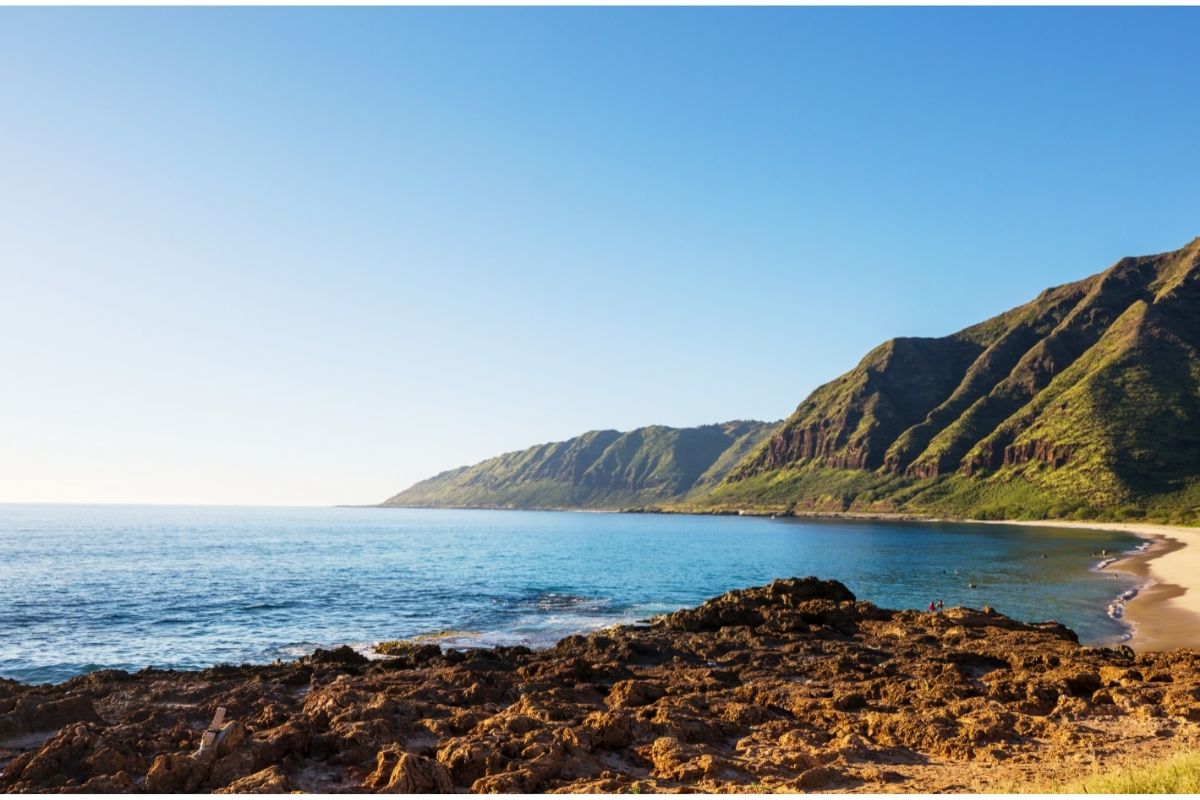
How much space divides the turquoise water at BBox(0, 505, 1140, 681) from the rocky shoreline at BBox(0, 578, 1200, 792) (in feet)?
37.9

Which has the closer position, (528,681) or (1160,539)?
(528,681)

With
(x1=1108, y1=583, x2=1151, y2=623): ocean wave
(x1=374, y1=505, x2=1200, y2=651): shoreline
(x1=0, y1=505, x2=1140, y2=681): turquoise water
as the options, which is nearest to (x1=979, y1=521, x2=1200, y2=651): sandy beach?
(x1=374, y1=505, x2=1200, y2=651): shoreline

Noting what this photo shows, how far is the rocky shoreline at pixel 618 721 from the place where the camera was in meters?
14.6

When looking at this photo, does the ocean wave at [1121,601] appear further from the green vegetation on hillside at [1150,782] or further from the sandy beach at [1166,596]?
the green vegetation on hillside at [1150,782]

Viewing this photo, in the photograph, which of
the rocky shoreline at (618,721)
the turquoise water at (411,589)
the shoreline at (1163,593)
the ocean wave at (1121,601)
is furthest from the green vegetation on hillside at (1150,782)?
the ocean wave at (1121,601)

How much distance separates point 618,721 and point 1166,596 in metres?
53.5

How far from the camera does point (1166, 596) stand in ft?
165

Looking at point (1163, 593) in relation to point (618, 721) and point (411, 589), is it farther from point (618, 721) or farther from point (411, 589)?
point (411, 589)

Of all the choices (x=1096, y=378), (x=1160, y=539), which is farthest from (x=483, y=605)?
(x=1096, y=378)

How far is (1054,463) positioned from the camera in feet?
606

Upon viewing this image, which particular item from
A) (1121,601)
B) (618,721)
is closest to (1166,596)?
(1121,601)

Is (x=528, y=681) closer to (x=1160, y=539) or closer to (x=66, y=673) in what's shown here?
(x=66, y=673)

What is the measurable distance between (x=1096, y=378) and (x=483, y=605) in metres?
205

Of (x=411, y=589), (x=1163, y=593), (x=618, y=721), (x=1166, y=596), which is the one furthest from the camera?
(x=411, y=589)
